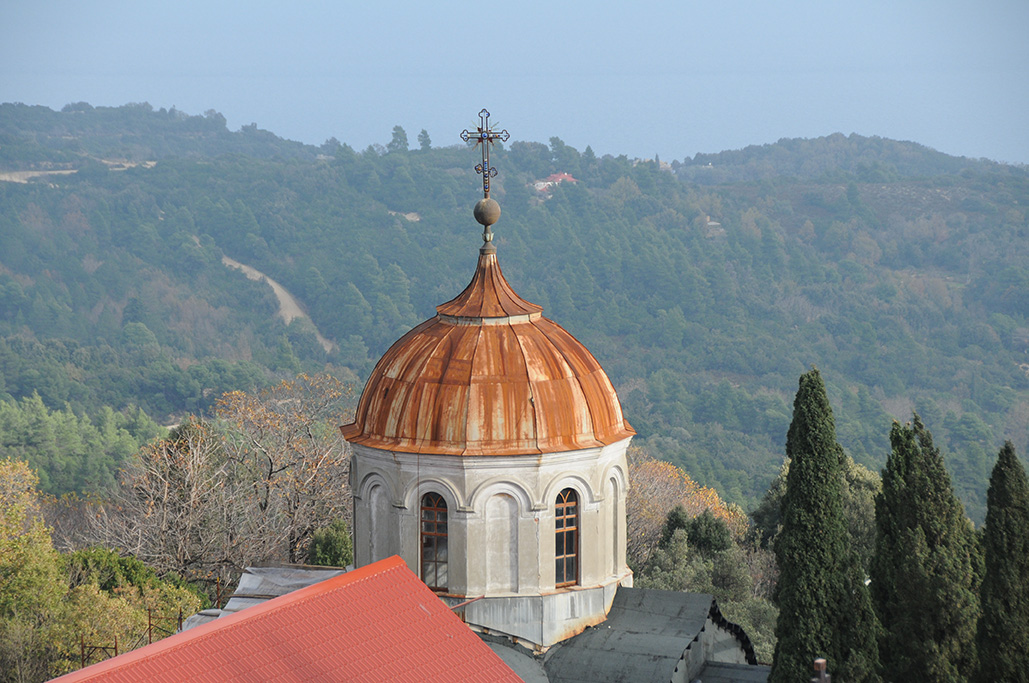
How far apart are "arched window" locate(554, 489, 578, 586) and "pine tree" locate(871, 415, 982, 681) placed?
6.18 m

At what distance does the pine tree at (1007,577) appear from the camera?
77.7 feet

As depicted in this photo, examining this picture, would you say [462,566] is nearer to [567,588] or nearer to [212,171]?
[567,588]

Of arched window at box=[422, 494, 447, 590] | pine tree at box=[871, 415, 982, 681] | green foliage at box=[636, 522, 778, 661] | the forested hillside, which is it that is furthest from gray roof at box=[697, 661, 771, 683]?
the forested hillside

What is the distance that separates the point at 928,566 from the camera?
2456 cm

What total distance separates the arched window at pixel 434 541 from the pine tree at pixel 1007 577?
33.5 ft

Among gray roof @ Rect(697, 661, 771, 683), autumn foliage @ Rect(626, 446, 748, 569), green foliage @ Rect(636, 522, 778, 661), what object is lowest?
autumn foliage @ Rect(626, 446, 748, 569)

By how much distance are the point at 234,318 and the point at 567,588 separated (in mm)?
135905

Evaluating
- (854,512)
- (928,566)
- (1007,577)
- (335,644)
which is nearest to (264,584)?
(335,644)

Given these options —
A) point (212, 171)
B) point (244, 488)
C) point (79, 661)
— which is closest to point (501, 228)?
point (212, 171)

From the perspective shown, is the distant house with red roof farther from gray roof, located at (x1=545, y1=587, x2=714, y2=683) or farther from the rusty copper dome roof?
gray roof, located at (x1=545, y1=587, x2=714, y2=683)

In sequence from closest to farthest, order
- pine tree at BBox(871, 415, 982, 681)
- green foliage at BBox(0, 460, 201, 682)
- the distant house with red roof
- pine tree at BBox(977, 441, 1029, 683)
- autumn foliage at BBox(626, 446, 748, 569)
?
pine tree at BBox(977, 441, 1029, 683) → pine tree at BBox(871, 415, 982, 681) → green foliage at BBox(0, 460, 201, 682) → autumn foliage at BBox(626, 446, 748, 569) → the distant house with red roof

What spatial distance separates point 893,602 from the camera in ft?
86.3

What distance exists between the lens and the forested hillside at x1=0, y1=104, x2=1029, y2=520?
5089 inches

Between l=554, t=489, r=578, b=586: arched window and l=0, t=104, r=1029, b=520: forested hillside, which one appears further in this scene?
l=0, t=104, r=1029, b=520: forested hillside
